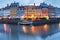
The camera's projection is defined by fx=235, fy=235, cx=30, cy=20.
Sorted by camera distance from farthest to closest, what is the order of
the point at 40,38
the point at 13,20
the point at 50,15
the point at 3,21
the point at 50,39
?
1. the point at 50,15
2. the point at 3,21
3. the point at 13,20
4. the point at 40,38
5. the point at 50,39

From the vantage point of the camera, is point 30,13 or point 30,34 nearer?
point 30,34

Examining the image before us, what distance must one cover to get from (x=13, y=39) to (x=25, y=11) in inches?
336

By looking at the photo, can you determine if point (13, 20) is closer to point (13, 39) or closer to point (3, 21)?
point (3, 21)

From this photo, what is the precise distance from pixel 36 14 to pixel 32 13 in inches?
12.8

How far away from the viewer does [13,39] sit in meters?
6.36

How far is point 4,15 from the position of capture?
16.1 meters

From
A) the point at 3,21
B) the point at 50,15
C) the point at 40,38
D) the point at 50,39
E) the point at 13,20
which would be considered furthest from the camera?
the point at 50,15

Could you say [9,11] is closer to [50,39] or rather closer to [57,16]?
[57,16]

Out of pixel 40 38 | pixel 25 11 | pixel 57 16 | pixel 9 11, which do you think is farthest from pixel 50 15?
pixel 40 38

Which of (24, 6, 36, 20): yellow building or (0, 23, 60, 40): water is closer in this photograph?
(0, 23, 60, 40): water

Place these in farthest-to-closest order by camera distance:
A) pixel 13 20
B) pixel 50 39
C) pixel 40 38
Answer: pixel 13 20, pixel 40 38, pixel 50 39

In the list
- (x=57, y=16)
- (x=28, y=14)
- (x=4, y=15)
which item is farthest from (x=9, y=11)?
(x=57, y=16)

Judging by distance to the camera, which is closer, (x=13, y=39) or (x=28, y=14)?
(x=13, y=39)

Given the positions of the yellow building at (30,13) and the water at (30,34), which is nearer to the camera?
the water at (30,34)
